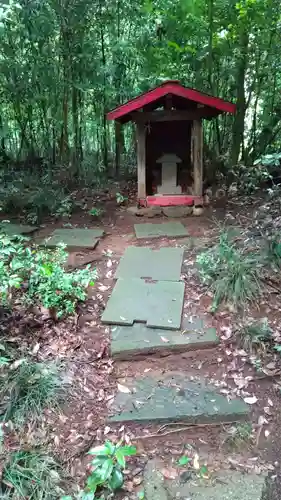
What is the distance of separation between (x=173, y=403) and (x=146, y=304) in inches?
40.6

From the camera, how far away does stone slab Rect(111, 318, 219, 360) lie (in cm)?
271

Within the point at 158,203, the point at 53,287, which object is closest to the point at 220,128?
the point at 158,203

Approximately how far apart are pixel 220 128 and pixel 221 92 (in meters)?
0.76

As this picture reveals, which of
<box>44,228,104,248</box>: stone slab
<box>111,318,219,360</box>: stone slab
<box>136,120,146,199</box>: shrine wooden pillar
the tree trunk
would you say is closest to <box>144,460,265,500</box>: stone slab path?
<box>111,318,219,360</box>: stone slab

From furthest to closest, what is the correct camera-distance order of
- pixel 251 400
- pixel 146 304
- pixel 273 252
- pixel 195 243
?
1. pixel 195 243
2. pixel 273 252
3. pixel 146 304
4. pixel 251 400

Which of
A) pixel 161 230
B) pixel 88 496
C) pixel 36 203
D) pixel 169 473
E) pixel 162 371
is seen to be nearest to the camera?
pixel 88 496

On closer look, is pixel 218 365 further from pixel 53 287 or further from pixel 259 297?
pixel 53 287

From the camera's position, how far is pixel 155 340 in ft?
9.15

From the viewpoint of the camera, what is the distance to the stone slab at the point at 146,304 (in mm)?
2994

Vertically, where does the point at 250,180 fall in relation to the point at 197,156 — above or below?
below

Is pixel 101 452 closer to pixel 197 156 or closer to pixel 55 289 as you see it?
pixel 55 289

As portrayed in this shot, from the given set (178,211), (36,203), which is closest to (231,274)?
(178,211)

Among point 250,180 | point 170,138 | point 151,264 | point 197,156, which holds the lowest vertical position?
point 151,264

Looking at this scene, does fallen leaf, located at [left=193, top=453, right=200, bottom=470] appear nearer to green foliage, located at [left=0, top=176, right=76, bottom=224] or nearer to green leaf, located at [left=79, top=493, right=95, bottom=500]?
green leaf, located at [left=79, top=493, right=95, bottom=500]
